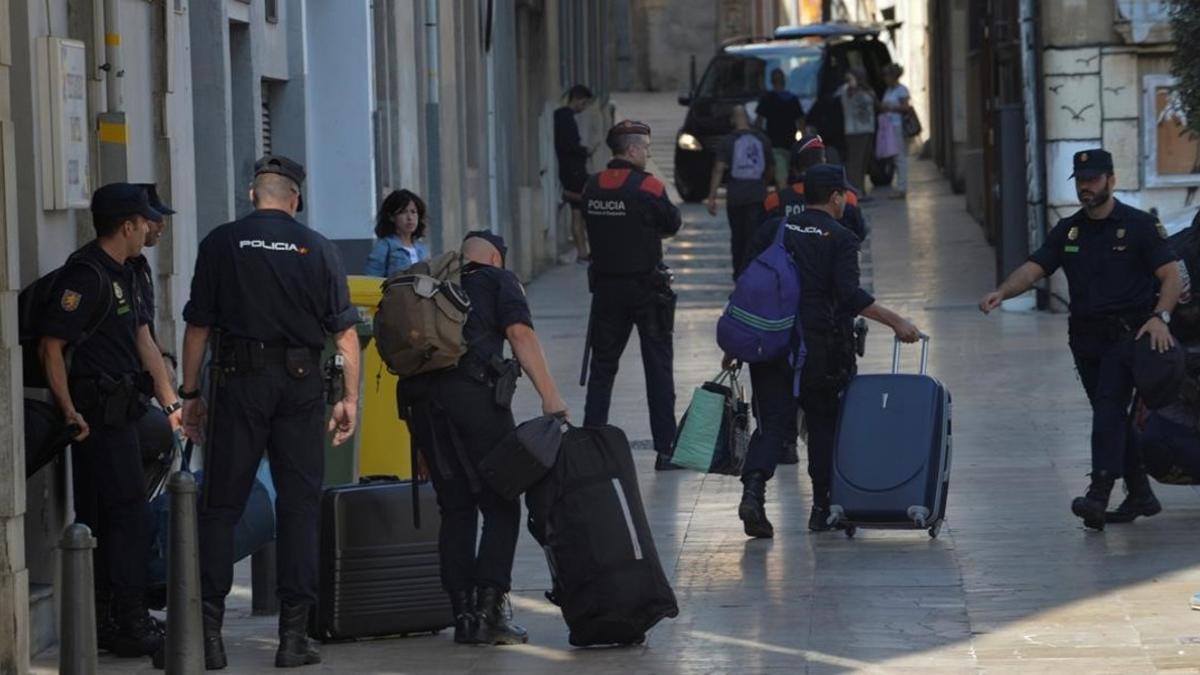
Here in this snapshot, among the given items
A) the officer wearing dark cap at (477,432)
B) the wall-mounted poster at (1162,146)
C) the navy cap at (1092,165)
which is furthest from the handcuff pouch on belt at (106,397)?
the wall-mounted poster at (1162,146)

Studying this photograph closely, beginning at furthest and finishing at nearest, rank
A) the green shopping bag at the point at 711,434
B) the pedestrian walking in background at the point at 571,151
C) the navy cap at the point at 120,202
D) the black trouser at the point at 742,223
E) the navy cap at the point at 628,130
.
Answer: the pedestrian walking in background at the point at 571,151 → the black trouser at the point at 742,223 → the navy cap at the point at 628,130 → the green shopping bag at the point at 711,434 → the navy cap at the point at 120,202

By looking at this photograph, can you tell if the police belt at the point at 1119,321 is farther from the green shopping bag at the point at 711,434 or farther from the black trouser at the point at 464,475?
the black trouser at the point at 464,475

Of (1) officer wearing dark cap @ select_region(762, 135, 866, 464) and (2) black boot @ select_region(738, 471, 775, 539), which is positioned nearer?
(2) black boot @ select_region(738, 471, 775, 539)

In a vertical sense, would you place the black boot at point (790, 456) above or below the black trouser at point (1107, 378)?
below

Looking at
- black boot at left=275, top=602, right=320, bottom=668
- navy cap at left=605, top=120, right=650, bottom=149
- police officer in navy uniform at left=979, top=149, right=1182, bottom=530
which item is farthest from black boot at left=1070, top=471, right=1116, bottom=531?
black boot at left=275, top=602, right=320, bottom=668

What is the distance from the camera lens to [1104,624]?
9.34 metres

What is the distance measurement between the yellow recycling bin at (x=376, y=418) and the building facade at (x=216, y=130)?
1.02m

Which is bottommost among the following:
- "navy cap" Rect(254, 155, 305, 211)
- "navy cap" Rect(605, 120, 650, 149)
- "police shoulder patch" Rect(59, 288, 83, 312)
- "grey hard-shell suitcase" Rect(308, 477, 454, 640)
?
"grey hard-shell suitcase" Rect(308, 477, 454, 640)

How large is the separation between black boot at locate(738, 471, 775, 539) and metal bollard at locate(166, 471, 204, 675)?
4.25m

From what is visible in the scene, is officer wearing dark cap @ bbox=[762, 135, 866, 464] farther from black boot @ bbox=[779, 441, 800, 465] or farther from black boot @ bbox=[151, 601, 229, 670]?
black boot @ bbox=[151, 601, 229, 670]

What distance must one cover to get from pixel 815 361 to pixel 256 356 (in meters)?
3.46

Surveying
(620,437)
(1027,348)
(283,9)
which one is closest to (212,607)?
(620,437)

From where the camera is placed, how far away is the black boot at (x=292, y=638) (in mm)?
8836

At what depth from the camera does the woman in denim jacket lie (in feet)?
42.1
